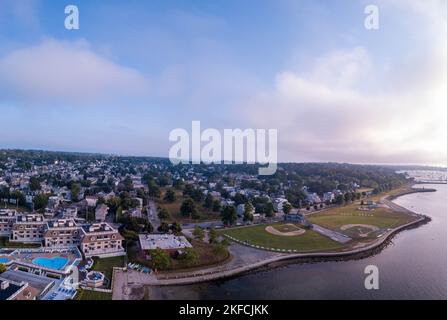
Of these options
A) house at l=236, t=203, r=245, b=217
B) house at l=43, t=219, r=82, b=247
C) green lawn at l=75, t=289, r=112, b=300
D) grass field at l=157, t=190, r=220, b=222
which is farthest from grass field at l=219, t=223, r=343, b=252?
green lawn at l=75, t=289, r=112, b=300

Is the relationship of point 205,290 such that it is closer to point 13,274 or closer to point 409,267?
point 13,274

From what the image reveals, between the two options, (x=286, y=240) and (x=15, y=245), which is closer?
(x=15, y=245)

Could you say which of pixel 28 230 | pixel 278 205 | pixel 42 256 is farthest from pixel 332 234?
pixel 28 230

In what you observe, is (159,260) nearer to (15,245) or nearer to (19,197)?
(15,245)

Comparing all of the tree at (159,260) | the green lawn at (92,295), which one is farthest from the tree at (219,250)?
the green lawn at (92,295)

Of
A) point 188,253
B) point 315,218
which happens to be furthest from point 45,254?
point 315,218

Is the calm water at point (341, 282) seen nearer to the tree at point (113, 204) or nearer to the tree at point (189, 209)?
the tree at point (189, 209)
